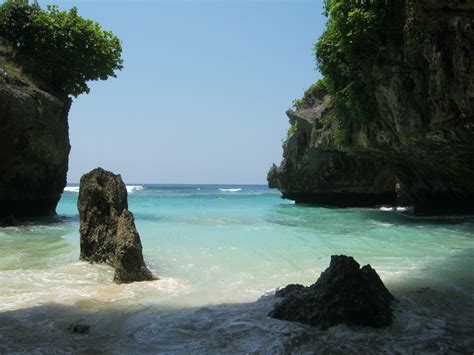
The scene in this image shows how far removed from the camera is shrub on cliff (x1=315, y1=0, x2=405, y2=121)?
12.3m

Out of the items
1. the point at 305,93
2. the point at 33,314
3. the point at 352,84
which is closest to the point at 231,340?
the point at 33,314

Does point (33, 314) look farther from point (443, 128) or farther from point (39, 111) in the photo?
point (39, 111)

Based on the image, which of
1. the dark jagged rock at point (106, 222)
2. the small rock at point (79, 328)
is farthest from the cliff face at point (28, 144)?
the small rock at point (79, 328)

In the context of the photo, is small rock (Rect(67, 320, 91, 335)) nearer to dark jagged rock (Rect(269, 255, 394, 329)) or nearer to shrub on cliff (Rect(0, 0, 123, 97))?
dark jagged rock (Rect(269, 255, 394, 329))

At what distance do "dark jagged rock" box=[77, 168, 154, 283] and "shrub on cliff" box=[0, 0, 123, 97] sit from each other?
1320 cm

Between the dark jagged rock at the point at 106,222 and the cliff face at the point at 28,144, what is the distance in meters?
9.72

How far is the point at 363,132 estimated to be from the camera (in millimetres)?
18156

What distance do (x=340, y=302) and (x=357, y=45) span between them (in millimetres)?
10894

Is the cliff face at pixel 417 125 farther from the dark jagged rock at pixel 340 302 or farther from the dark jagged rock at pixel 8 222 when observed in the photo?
the dark jagged rock at pixel 8 222

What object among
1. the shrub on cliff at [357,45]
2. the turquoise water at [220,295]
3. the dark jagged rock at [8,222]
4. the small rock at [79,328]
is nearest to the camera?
the turquoise water at [220,295]

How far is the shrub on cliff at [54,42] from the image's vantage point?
2028cm

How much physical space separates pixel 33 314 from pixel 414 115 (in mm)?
11356

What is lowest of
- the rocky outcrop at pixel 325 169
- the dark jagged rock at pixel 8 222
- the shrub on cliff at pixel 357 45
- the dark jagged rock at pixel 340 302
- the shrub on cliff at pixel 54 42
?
the dark jagged rock at pixel 8 222

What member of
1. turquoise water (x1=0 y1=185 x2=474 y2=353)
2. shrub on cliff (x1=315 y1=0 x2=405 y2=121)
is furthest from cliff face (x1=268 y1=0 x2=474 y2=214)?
turquoise water (x1=0 y1=185 x2=474 y2=353)
